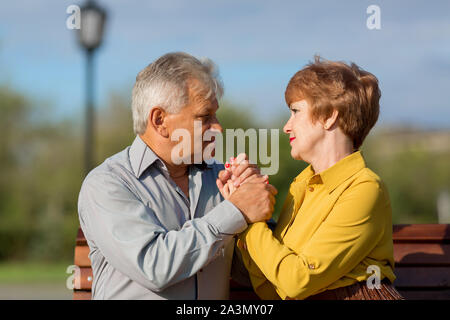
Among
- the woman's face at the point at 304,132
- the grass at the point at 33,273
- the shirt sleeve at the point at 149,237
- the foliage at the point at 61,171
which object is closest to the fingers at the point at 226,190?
the shirt sleeve at the point at 149,237

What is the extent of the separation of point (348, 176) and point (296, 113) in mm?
383

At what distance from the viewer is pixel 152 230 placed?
2.60m

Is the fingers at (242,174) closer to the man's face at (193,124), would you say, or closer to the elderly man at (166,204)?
the elderly man at (166,204)

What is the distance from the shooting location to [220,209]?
2.64 meters

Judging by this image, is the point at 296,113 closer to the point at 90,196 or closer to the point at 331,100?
the point at 331,100

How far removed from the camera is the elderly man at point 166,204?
2564 mm

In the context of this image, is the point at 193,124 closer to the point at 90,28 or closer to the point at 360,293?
the point at 360,293

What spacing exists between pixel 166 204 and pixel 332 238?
81 centimetres

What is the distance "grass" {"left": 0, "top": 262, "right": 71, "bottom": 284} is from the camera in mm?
12712

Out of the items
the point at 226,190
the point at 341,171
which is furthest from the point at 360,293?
the point at 226,190

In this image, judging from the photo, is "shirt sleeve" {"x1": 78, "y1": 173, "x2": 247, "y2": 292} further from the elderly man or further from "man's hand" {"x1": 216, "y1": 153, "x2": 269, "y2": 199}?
"man's hand" {"x1": 216, "y1": 153, "x2": 269, "y2": 199}

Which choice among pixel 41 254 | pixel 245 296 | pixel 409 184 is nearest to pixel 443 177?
pixel 409 184

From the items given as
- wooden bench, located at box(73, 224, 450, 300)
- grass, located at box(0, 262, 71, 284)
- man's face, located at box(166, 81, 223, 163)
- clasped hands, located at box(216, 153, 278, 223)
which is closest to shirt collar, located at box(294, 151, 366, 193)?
clasped hands, located at box(216, 153, 278, 223)

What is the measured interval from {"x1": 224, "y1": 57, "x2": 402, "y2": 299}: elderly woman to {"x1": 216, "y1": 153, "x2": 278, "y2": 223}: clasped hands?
62mm
